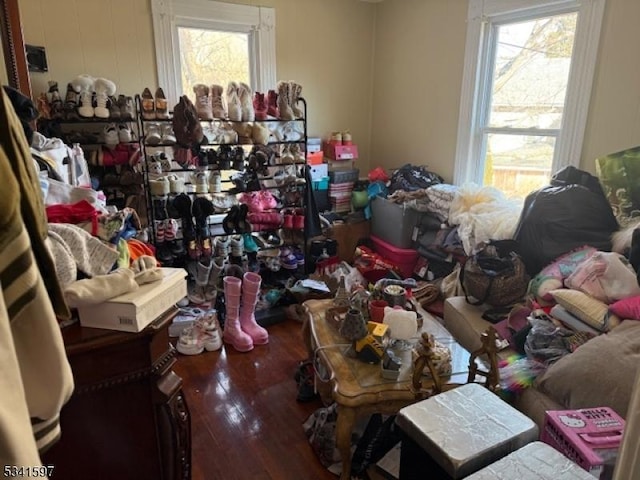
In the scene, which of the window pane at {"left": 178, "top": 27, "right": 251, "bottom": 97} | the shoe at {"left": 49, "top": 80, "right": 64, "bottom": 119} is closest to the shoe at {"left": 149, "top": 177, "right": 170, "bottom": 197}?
the shoe at {"left": 49, "top": 80, "right": 64, "bottom": 119}

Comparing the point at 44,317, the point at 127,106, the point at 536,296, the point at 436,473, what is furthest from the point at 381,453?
the point at 127,106

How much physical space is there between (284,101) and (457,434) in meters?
2.59

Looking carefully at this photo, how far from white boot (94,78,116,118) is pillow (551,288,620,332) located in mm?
2728

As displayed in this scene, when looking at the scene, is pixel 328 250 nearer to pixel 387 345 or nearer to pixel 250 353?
pixel 250 353

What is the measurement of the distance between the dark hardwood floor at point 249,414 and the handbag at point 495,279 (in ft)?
3.43

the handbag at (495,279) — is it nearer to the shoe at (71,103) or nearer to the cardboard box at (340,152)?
the cardboard box at (340,152)

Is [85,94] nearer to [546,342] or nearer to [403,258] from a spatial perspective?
[403,258]

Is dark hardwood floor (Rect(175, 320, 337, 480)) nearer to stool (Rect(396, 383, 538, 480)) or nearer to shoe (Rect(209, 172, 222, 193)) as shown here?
stool (Rect(396, 383, 538, 480))

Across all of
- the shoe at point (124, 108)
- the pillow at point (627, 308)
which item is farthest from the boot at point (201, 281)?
the pillow at point (627, 308)

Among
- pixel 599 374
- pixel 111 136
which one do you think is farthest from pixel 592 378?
pixel 111 136

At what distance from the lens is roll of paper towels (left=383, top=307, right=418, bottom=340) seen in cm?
173

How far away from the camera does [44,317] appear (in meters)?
0.49

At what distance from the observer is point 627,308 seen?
1.64 metres

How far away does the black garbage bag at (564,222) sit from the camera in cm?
223
